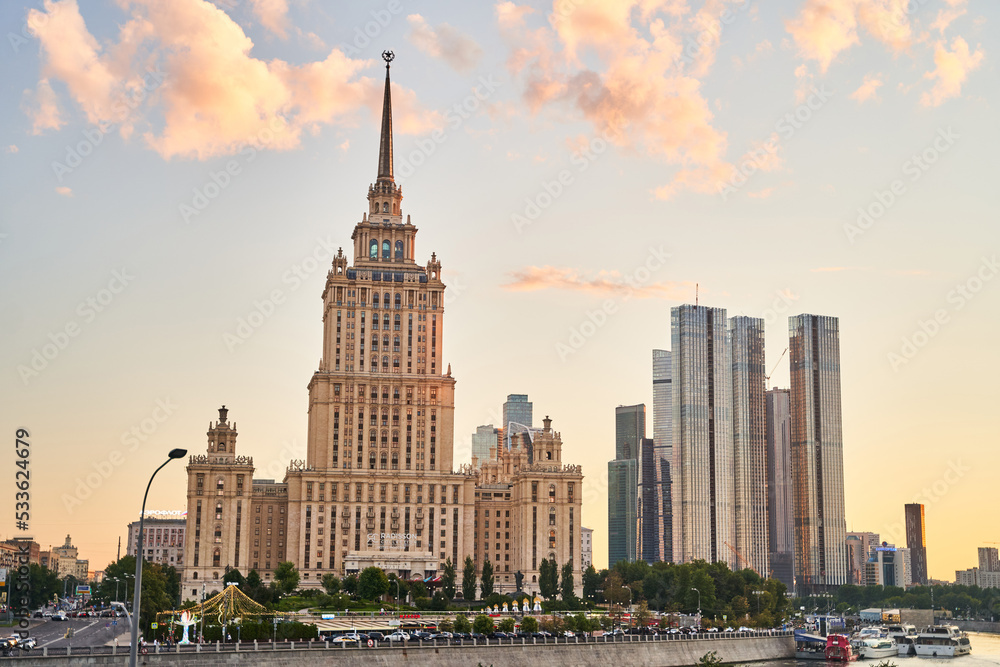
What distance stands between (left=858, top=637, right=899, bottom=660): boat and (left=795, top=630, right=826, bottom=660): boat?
15323 mm

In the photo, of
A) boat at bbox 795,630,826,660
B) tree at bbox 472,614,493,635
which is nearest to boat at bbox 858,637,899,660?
boat at bbox 795,630,826,660

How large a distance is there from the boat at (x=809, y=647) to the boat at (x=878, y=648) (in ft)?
50.3

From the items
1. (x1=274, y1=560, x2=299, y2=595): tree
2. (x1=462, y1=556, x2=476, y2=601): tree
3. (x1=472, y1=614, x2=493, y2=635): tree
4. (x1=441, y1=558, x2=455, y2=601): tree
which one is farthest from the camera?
(x1=462, y1=556, x2=476, y2=601): tree

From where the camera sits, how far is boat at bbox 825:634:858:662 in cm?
16812

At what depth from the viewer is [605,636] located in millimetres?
139750

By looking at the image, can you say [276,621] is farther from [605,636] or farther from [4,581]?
[4,581]

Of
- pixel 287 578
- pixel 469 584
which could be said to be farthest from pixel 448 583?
pixel 287 578

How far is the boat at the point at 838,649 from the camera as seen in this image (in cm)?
16812

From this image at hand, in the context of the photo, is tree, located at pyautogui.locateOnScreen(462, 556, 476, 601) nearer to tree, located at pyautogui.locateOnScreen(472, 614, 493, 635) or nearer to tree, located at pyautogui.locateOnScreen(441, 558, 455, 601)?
tree, located at pyautogui.locateOnScreen(441, 558, 455, 601)

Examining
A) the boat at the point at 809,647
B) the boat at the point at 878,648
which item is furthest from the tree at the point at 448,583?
the boat at the point at 878,648

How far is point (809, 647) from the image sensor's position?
561ft

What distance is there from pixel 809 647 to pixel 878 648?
22.7 metres

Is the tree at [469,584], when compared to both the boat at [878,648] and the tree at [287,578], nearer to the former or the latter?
the tree at [287,578]

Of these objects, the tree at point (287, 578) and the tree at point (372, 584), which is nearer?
the tree at point (372, 584)
